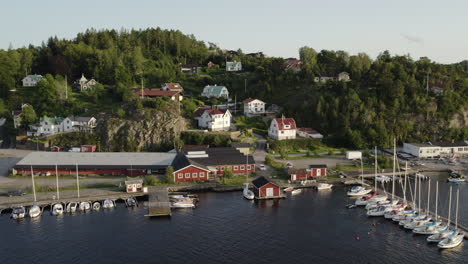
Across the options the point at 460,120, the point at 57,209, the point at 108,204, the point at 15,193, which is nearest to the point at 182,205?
the point at 108,204

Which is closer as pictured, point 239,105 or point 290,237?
point 290,237

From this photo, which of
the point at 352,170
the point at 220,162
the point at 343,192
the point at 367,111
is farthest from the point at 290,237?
the point at 367,111

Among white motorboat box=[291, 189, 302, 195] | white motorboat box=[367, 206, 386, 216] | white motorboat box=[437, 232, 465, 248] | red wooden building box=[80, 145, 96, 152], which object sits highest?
red wooden building box=[80, 145, 96, 152]

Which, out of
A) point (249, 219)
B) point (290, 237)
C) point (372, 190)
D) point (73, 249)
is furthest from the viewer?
point (372, 190)

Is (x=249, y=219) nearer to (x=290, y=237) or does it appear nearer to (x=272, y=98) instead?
(x=290, y=237)

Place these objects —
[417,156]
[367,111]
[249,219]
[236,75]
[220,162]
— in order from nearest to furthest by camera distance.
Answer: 1. [249,219]
2. [220,162]
3. [417,156]
4. [367,111]
5. [236,75]

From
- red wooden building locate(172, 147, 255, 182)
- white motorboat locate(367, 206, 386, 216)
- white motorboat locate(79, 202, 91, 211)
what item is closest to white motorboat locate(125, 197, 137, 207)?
white motorboat locate(79, 202, 91, 211)

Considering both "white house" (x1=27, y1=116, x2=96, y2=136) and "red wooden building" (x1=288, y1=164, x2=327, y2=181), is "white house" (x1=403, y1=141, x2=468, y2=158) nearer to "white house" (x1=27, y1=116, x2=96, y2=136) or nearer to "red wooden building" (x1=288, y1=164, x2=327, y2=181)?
"red wooden building" (x1=288, y1=164, x2=327, y2=181)
